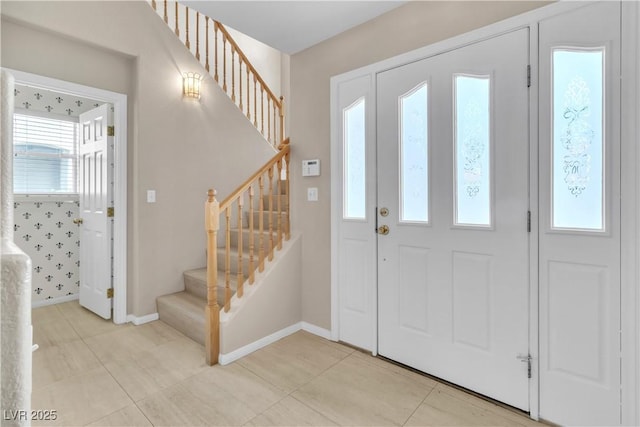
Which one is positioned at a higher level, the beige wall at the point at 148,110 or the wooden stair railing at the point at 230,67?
the wooden stair railing at the point at 230,67

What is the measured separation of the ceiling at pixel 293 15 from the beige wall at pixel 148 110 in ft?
3.50

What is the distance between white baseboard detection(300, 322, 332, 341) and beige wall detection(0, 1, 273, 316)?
1.38 m

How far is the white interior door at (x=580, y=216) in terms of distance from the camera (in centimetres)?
150

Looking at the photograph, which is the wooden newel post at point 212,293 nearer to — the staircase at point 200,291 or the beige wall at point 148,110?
the staircase at point 200,291

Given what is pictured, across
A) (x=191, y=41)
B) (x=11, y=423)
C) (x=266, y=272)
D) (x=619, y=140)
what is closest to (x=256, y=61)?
(x=191, y=41)

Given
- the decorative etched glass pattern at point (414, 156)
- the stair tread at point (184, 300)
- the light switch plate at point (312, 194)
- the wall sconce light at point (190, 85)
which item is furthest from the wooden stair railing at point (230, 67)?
the decorative etched glass pattern at point (414, 156)

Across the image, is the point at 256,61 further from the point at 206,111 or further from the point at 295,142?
the point at 295,142

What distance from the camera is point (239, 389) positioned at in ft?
6.37

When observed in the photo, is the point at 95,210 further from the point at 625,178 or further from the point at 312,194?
the point at 625,178

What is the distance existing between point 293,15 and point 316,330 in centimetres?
249

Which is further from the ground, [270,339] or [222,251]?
[222,251]

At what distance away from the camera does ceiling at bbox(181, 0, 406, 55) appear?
2.16 m

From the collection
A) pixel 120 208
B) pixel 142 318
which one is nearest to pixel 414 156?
pixel 120 208

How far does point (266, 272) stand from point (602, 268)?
2.09m
